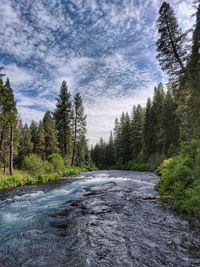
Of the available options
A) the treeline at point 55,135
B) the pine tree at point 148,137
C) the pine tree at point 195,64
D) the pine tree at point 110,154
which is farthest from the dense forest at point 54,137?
the pine tree at point 110,154

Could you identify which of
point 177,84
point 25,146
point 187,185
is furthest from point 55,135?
point 187,185

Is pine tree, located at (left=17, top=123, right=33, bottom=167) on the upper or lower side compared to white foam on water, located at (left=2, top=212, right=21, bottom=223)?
upper

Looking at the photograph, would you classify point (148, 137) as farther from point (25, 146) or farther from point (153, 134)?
point (25, 146)

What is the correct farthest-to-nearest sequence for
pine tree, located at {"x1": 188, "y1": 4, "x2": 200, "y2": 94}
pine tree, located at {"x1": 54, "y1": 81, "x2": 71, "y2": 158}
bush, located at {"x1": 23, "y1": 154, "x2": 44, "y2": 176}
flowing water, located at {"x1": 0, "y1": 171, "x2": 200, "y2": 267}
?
pine tree, located at {"x1": 54, "y1": 81, "x2": 71, "y2": 158} → bush, located at {"x1": 23, "y1": 154, "x2": 44, "y2": 176} → pine tree, located at {"x1": 188, "y1": 4, "x2": 200, "y2": 94} → flowing water, located at {"x1": 0, "y1": 171, "x2": 200, "y2": 267}

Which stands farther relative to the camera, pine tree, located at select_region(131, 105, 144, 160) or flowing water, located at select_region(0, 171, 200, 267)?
pine tree, located at select_region(131, 105, 144, 160)

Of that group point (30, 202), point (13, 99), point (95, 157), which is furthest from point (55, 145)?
point (95, 157)

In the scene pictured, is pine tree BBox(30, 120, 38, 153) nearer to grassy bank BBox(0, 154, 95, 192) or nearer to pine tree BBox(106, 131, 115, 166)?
grassy bank BBox(0, 154, 95, 192)

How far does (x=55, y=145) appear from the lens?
2143 inches

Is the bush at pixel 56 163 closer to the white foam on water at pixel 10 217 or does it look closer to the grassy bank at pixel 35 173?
the grassy bank at pixel 35 173

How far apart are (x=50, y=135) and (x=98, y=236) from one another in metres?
46.2

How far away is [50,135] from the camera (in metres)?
53.6

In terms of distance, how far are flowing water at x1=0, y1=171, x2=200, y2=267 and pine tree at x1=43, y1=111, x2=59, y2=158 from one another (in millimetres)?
40245

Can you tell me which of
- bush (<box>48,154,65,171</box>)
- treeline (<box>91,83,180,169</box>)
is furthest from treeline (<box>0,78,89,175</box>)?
treeline (<box>91,83,180,169</box>)

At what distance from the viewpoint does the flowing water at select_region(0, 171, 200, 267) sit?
6680mm
